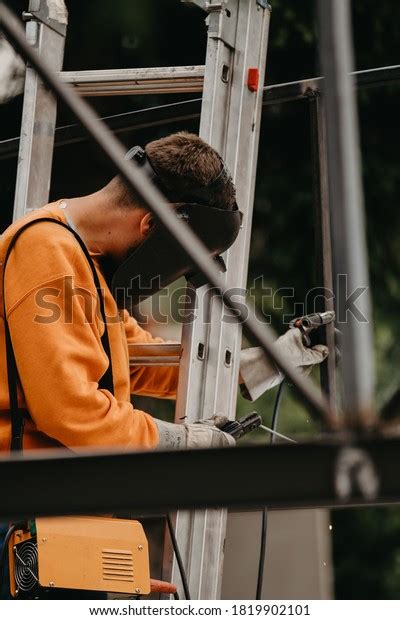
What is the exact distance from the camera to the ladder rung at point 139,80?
370cm

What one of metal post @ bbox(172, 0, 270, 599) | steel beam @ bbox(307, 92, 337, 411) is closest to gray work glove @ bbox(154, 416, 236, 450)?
metal post @ bbox(172, 0, 270, 599)

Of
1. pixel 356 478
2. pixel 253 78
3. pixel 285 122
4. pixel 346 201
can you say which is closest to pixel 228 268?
pixel 253 78

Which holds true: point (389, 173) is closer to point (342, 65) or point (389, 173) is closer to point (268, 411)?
point (268, 411)

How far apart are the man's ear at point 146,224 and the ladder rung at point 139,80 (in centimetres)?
60

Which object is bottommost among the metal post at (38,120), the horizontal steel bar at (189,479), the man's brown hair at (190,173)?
the horizontal steel bar at (189,479)

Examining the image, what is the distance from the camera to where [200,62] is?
6641 millimetres

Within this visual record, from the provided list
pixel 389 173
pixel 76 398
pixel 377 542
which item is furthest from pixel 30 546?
pixel 377 542

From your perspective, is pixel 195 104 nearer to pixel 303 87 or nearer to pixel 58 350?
pixel 303 87

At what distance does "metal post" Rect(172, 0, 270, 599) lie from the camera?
3.39m

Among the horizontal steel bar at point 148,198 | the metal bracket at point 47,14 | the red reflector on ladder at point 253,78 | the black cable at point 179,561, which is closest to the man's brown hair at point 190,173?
the red reflector on ladder at point 253,78

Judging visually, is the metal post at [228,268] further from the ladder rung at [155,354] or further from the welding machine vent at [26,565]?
the welding machine vent at [26,565]

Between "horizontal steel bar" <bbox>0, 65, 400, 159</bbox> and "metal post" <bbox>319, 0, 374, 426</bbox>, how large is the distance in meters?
2.43

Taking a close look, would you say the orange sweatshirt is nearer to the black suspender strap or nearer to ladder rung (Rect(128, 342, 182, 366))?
the black suspender strap

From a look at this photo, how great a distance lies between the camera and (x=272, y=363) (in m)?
3.72
